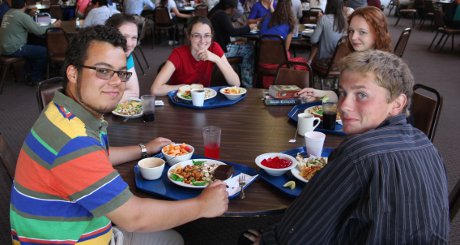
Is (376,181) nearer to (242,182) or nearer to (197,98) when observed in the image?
(242,182)

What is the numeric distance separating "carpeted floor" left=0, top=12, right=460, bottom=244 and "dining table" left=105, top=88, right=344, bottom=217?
0.77 meters

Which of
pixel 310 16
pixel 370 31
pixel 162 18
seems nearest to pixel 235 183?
pixel 370 31

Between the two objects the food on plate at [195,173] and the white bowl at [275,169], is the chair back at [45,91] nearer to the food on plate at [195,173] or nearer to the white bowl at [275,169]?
the food on plate at [195,173]

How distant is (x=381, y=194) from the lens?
1.03 metres

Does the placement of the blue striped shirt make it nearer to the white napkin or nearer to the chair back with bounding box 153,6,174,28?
the white napkin

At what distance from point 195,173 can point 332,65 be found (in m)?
3.18

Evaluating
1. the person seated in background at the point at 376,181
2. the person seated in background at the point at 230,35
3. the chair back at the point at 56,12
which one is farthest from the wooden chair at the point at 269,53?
the chair back at the point at 56,12

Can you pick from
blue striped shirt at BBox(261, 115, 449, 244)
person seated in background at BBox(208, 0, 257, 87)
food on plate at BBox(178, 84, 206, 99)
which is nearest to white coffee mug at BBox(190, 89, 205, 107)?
food on plate at BBox(178, 84, 206, 99)

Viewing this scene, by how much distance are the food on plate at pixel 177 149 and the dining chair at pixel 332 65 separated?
2737 mm

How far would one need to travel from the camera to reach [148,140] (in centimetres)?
190

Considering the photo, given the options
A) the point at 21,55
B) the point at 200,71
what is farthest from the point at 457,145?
the point at 21,55

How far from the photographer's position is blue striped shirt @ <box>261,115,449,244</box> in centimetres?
104

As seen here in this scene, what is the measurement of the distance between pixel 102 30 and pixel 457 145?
3613 millimetres

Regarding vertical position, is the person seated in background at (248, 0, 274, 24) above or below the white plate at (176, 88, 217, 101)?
above
